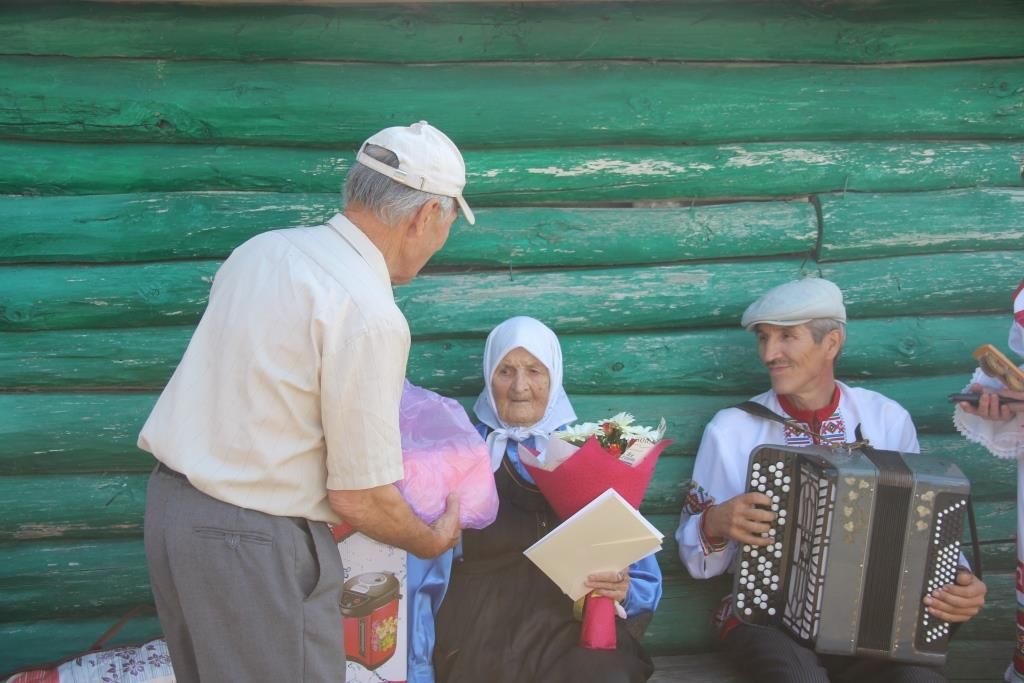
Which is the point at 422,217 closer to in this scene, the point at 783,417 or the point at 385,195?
the point at 385,195

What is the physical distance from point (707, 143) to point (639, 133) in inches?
12.2

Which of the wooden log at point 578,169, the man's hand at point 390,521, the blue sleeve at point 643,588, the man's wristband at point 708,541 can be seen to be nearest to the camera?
the man's hand at point 390,521

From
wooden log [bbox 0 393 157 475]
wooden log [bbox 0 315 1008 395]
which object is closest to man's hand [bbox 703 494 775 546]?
wooden log [bbox 0 315 1008 395]

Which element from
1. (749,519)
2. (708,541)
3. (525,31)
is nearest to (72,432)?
(525,31)

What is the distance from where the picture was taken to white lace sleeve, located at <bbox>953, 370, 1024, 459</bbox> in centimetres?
408

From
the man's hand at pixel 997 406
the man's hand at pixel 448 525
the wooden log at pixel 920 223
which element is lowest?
the man's hand at pixel 448 525

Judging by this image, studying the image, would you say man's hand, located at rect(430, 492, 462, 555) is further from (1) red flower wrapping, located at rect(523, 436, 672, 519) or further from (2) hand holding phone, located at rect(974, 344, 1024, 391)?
(2) hand holding phone, located at rect(974, 344, 1024, 391)

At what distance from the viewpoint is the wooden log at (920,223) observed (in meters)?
4.58

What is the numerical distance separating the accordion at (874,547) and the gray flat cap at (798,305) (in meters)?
0.64

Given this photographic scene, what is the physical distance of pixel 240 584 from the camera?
8.59ft

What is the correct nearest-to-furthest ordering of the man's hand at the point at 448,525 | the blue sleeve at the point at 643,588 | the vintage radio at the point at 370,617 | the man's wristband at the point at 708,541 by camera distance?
the man's hand at the point at 448,525 < the vintage radio at the point at 370,617 < the blue sleeve at the point at 643,588 < the man's wristband at the point at 708,541

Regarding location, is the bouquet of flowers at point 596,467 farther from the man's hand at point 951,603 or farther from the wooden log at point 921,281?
the wooden log at point 921,281

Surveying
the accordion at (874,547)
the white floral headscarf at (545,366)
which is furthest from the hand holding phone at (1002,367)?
the white floral headscarf at (545,366)

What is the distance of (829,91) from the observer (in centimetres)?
451
